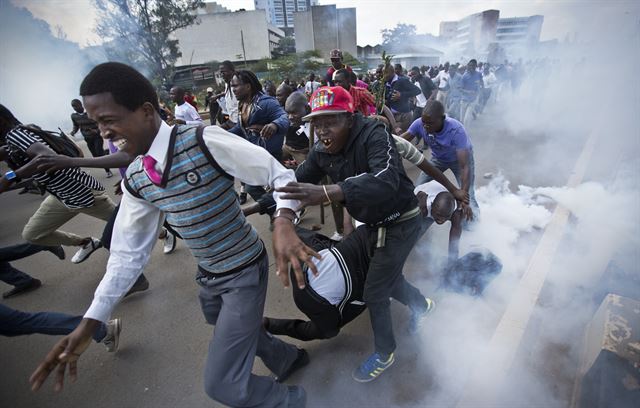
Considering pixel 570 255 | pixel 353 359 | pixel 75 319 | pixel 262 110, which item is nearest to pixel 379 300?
pixel 353 359

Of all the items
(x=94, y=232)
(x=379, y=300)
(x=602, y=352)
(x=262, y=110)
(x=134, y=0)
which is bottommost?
(x=94, y=232)

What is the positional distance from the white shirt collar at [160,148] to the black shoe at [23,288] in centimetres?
342

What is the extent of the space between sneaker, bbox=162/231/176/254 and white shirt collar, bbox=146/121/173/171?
3.03 m

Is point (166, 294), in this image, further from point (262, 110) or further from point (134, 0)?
point (134, 0)

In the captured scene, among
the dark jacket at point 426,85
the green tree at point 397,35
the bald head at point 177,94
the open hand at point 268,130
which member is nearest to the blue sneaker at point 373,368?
the open hand at point 268,130

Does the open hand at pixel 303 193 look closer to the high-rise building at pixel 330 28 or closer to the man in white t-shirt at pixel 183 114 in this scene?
the man in white t-shirt at pixel 183 114

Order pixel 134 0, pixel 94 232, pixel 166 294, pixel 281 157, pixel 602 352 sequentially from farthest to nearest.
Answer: pixel 134 0 → pixel 94 232 → pixel 281 157 → pixel 166 294 → pixel 602 352

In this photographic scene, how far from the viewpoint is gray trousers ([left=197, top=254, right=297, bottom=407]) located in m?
1.50

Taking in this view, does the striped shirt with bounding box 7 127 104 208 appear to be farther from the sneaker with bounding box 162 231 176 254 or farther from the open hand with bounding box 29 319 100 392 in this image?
the open hand with bounding box 29 319 100 392

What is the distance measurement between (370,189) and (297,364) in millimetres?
1507

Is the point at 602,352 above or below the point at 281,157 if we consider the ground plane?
below

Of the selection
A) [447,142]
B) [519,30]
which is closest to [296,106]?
[447,142]

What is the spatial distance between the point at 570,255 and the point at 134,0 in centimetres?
3474

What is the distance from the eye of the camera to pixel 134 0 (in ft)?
88.1
